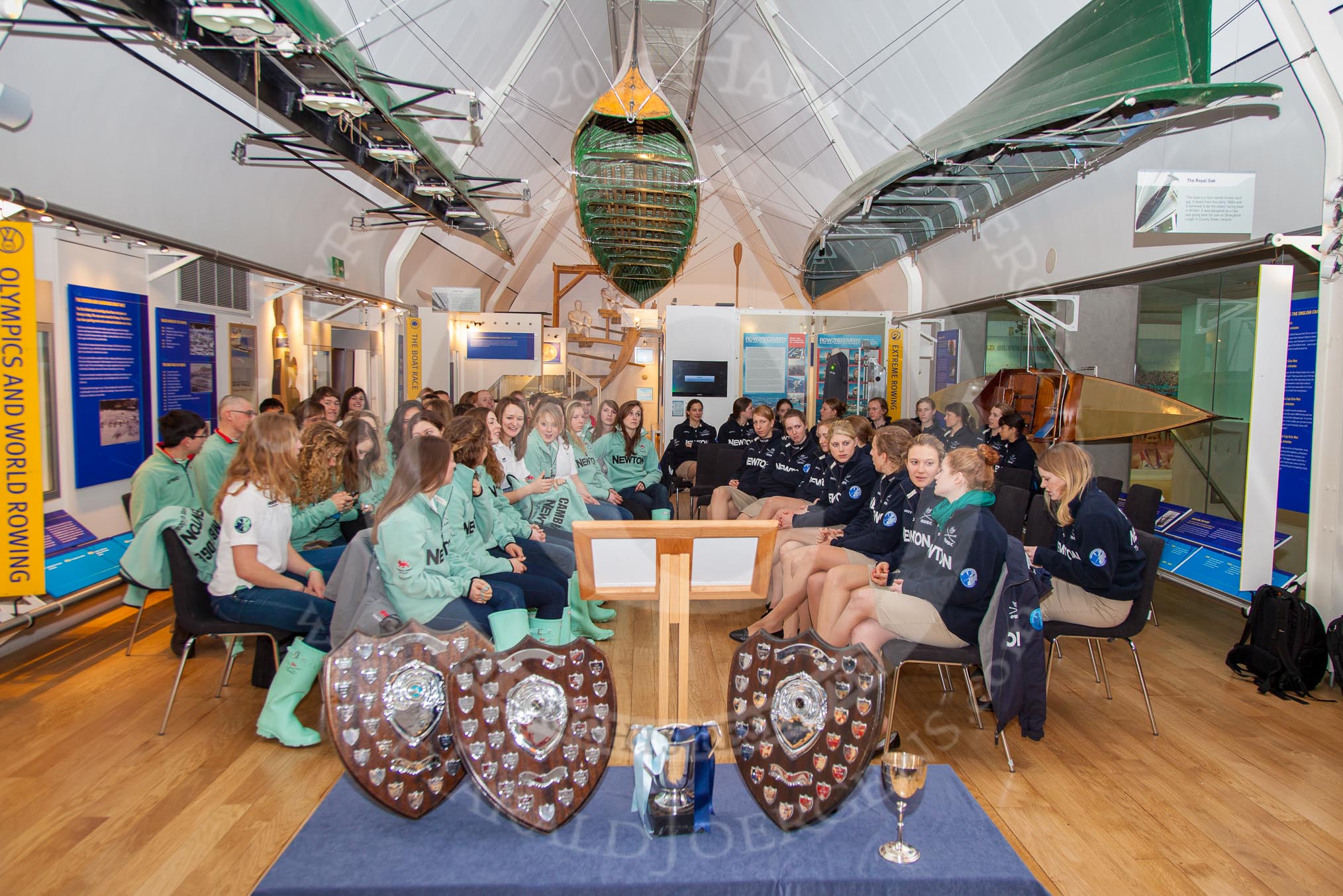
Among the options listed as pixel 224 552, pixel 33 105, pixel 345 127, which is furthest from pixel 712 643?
pixel 33 105

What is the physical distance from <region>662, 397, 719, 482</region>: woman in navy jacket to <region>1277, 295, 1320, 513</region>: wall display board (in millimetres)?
4338

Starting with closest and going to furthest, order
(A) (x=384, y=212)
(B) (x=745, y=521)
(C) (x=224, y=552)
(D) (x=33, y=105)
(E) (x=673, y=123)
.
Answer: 1. (B) (x=745, y=521)
2. (C) (x=224, y=552)
3. (D) (x=33, y=105)
4. (A) (x=384, y=212)
5. (E) (x=673, y=123)

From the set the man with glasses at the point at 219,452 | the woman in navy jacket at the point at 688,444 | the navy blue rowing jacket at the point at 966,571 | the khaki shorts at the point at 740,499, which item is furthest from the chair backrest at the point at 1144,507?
the man with glasses at the point at 219,452

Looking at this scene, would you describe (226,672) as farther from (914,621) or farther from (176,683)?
(914,621)

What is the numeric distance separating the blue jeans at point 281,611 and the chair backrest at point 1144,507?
4.14 m

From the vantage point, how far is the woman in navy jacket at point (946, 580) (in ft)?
9.71

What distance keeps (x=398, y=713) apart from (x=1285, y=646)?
13.4 feet

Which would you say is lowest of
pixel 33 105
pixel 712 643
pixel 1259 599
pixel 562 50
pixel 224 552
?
pixel 712 643

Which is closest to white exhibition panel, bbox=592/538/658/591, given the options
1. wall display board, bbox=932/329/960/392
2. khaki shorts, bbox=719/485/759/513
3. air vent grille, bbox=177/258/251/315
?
khaki shorts, bbox=719/485/759/513

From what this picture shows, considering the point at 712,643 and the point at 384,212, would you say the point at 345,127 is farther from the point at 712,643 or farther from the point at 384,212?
the point at 712,643

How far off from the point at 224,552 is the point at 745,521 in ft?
6.62

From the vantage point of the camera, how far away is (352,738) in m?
1.77

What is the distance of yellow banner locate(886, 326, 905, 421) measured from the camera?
9.65 meters

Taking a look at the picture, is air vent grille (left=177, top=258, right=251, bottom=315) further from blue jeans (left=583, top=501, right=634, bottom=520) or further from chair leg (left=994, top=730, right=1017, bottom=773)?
chair leg (left=994, top=730, right=1017, bottom=773)
